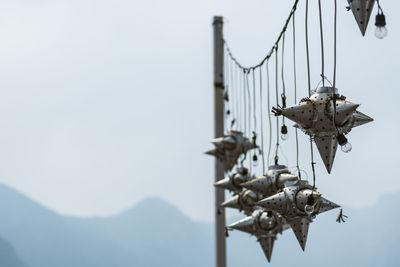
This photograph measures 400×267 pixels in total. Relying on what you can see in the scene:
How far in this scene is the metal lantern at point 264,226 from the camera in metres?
2.09

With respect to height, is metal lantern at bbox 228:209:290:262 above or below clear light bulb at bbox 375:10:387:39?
below

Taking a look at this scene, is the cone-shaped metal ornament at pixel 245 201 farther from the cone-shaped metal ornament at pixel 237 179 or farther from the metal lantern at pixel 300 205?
the metal lantern at pixel 300 205

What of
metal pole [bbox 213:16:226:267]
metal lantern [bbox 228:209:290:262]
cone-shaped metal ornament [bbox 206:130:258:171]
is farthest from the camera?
metal pole [bbox 213:16:226:267]

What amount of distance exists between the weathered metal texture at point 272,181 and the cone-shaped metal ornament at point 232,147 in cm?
78

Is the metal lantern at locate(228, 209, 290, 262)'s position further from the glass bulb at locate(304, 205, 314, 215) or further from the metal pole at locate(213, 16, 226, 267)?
the metal pole at locate(213, 16, 226, 267)

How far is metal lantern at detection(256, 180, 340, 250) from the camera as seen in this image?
164 cm

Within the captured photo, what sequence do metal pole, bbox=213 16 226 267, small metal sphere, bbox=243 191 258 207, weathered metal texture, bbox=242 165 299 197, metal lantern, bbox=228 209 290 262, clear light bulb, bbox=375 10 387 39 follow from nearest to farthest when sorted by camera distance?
clear light bulb, bbox=375 10 387 39, weathered metal texture, bbox=242 165 299 197, metal lantern, bbox=228 209 290 262, small metal sphere, bbox=243 191 258 207, metal pole, bbox=213 16 226 267

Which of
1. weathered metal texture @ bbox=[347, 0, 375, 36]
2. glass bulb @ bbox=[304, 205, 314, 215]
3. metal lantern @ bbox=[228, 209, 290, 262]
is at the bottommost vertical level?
metal lantern @ bbox=[228, 209, 290, 262]

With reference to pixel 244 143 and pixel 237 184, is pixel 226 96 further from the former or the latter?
pixel 237 184

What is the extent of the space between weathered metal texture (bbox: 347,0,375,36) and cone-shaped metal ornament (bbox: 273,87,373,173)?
25 centimetres

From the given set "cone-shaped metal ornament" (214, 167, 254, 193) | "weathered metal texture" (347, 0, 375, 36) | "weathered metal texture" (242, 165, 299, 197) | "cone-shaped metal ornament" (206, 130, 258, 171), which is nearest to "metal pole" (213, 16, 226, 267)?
"cone-shaped metal ornament" (206, 130, 258, 171)

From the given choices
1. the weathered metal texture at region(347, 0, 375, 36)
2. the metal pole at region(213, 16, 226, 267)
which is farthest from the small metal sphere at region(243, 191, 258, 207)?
the metal pole at region(213, 16, 226, 267)

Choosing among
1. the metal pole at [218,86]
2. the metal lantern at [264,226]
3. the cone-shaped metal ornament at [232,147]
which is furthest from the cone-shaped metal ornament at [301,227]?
the metal pole at [218,86]

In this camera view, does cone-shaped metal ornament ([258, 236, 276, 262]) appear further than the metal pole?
No
